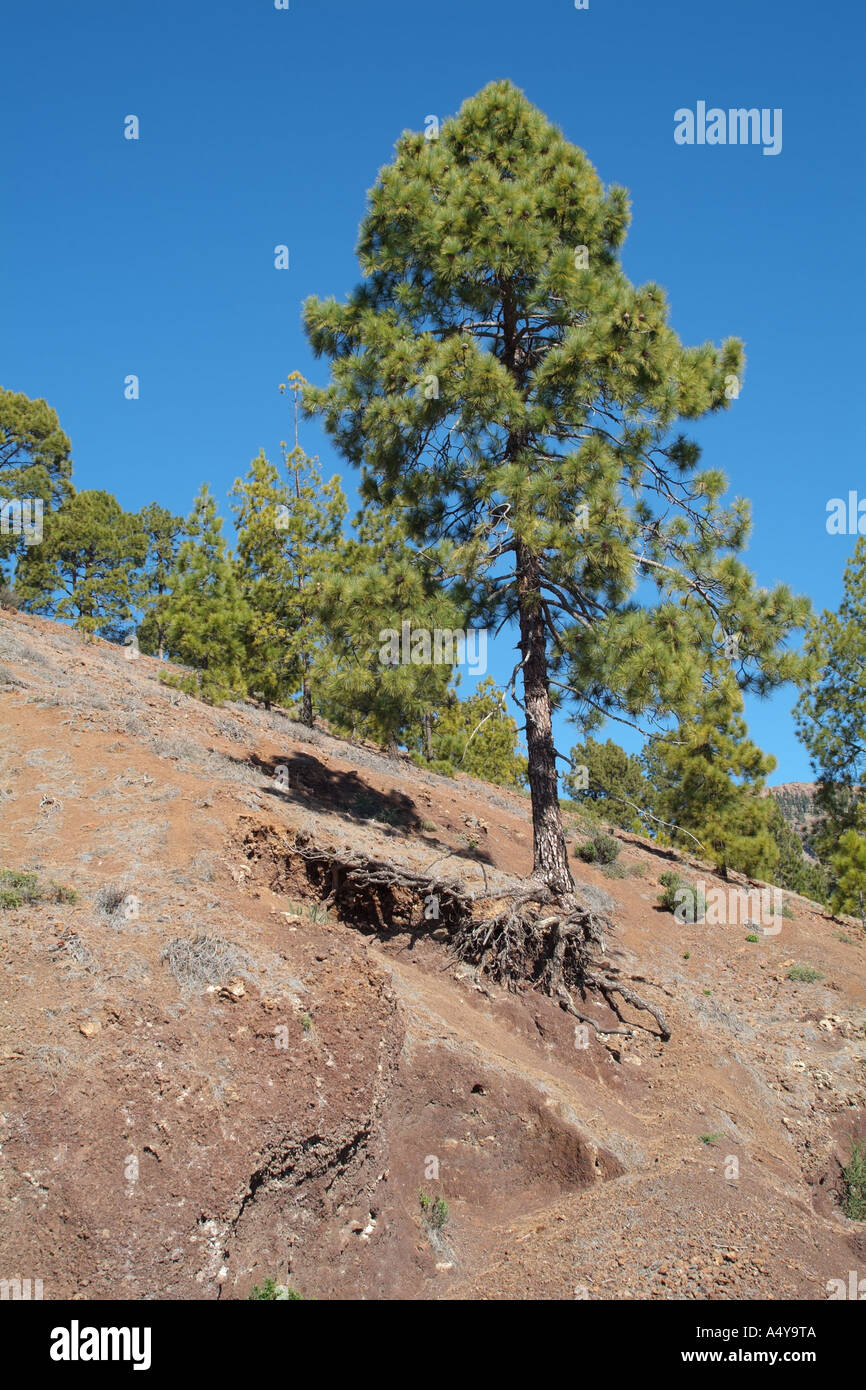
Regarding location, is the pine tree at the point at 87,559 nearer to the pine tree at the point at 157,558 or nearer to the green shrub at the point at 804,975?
the pine tree at the point at 157,558

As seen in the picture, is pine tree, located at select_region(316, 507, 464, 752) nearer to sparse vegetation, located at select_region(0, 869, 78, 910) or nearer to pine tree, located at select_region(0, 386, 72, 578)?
sparse vegetation, located at select_region(0, 869, 78, 910)

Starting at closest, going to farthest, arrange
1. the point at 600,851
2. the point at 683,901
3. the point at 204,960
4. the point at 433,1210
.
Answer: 1. the point at 433,1210
2. the point at 204,960
3. the point at 683,901
4. the point at 600,851

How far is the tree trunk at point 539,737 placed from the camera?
10922mm

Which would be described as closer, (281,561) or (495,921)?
(495,921)

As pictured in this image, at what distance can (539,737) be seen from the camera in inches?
444

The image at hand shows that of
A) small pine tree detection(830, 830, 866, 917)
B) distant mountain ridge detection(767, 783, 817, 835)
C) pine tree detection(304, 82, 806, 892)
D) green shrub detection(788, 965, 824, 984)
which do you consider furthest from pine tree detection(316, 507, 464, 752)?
distant mountain ridge detection(767, 783, 817, 835)

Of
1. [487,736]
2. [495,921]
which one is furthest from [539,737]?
[487,736]

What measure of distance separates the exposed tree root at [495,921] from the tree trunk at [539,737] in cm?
55

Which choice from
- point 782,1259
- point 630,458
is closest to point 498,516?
point 630,458

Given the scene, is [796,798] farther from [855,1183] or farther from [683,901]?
[855,1183]

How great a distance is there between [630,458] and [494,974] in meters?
A: 6.71

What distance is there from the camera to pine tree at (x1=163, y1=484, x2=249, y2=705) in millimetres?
19156

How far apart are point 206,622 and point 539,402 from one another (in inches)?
423

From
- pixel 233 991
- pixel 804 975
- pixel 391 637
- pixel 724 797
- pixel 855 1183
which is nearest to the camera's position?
pixel 233 991
